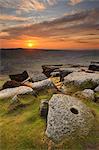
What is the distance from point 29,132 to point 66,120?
2169 mm

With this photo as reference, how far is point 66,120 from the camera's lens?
1332 cm

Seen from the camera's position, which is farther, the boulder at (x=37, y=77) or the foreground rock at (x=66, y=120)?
the boulder at (x=37, y=77)

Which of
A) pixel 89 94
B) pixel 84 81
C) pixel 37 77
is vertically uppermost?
pixel 84 81

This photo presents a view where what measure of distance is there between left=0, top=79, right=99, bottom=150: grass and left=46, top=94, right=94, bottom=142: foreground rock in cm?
33

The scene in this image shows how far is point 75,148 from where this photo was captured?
12.6 m

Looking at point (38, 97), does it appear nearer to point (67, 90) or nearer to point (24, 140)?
point (67, 90)

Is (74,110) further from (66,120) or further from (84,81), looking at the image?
(84,81)

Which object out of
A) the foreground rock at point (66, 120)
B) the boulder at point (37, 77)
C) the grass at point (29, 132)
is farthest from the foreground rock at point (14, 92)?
the foreground rock at point (66, 120)

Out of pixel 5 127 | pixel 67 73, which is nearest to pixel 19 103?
pixel 5 127

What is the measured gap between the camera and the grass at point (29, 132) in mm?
12742

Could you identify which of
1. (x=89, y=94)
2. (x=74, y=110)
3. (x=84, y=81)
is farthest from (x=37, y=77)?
(x=74, y=110)

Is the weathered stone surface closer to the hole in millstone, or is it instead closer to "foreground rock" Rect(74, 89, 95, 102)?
"foreground rock" Rect(74, 89, 95, 102)

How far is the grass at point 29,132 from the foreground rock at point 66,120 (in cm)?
33

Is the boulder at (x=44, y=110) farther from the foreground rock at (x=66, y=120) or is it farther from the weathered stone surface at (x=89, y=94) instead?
the weathered stone surface at (x=89, y=94)
